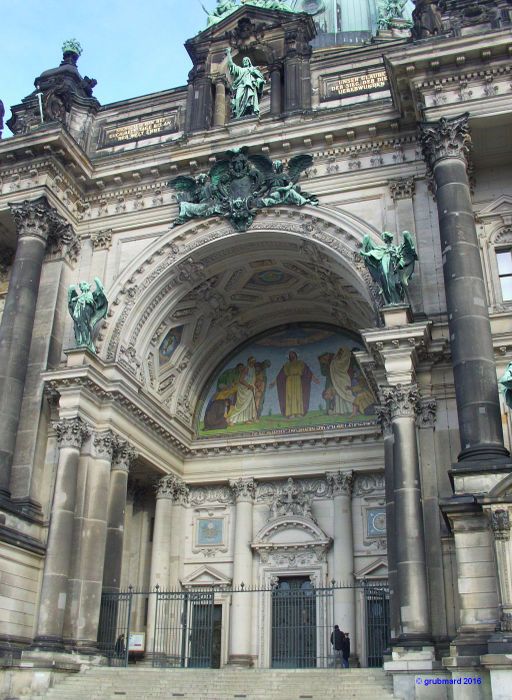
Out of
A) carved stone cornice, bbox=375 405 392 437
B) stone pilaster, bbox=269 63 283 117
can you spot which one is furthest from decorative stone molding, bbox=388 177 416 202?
carved stone cornice, bbox=375 405 392 437

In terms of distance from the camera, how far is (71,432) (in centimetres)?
1931

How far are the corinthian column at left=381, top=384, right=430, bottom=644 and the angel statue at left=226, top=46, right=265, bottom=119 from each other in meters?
10.3

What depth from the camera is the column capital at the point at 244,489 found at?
24203 millimetres

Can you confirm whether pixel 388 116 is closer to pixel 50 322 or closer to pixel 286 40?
pixel 286 40

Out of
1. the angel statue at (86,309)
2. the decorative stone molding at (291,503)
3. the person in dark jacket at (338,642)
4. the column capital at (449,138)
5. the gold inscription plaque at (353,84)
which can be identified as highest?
the gold inscription plaque at (353,84)

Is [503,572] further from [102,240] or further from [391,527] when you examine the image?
[102,240]

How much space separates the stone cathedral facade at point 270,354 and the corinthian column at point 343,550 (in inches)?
2.4

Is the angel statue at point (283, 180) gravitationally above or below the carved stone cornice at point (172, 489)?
above

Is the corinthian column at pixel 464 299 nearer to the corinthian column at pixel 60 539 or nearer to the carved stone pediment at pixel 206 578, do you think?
the corinthian column at pixel 60 539

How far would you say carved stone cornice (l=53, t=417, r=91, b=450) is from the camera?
759 inches

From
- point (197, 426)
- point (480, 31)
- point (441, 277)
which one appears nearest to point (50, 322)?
point (197, 426)

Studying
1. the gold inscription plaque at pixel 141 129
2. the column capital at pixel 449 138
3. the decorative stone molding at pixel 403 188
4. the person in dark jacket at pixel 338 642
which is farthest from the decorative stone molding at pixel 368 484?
the gold inscription plaque at pixel 141 129

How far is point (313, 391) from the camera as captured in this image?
25.6 metres

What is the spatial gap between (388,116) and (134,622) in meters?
15.5
